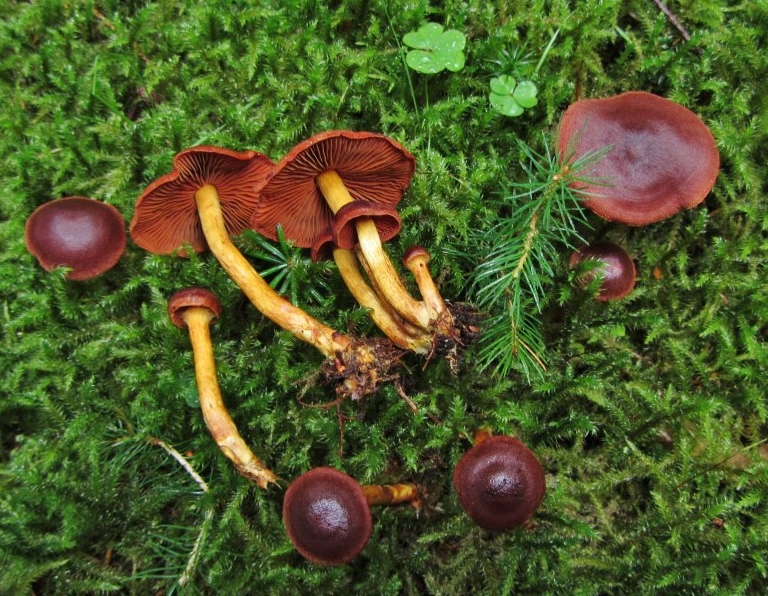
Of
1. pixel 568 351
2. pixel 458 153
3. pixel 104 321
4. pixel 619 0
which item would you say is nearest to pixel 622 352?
pixel 568 351

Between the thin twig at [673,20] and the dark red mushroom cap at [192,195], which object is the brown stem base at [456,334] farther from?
the thin twig at [673,20]

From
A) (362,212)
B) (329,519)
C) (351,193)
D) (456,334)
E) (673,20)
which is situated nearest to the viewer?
(329,519)

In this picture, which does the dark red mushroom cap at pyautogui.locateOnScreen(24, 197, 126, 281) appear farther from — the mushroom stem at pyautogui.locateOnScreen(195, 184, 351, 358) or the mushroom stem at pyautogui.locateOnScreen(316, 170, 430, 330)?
the mushroom stem at pyautogui.locateOnScreen(316, 170, 430, 330)

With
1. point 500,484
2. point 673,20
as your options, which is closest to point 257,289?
point 500,484

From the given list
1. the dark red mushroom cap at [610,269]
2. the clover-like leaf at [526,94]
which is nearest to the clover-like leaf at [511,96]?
the clover-like leaf at [526,94]

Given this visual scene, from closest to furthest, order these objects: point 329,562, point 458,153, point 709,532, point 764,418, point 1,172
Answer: point 329,562, point 709,532, point 764,418, point 458,153, point 1,172

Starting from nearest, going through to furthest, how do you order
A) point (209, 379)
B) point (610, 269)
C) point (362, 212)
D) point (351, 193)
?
point (362, 212)
point (209, 379)
point (610, 269)
point (351, 193)

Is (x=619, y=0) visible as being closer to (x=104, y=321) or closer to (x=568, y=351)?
(x=568, y=351)

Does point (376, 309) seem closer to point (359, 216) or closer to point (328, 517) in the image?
point (359, 216)
